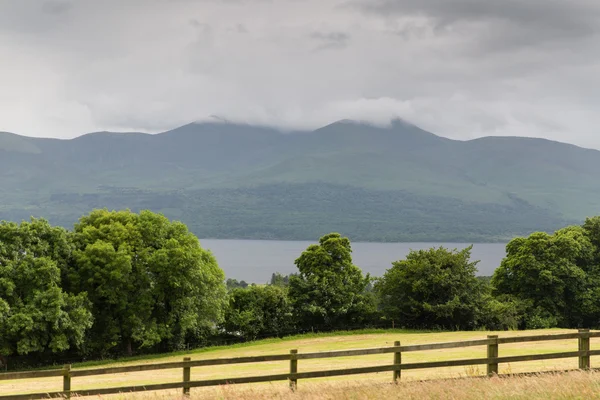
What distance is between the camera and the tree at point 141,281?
51125 millimetres

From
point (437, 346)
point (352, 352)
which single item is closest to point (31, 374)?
point (352, 352)

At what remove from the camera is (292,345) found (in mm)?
52969

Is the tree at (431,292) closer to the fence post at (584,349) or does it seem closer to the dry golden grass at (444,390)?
the fence post at (584,349)

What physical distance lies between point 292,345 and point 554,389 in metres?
38.7

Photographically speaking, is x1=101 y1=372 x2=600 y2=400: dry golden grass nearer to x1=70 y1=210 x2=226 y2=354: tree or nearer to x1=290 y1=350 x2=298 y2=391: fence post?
x1=290 y1=350 x2=298 y2=391: fence post

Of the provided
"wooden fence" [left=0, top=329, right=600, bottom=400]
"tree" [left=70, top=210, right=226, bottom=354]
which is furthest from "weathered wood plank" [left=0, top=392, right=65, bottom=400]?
"tree" [left=70, top=210, right=226, bottom=354]

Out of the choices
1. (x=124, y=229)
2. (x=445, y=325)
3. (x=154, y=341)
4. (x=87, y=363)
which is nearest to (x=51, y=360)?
(x=87, y=363)

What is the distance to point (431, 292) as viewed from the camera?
62781 mm

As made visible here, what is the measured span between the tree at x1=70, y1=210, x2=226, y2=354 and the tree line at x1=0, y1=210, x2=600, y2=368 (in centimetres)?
9

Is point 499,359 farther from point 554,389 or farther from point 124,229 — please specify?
point 124,229

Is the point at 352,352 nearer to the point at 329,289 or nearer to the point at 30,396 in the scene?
the point at 30,396

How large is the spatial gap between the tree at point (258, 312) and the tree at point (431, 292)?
971 cm

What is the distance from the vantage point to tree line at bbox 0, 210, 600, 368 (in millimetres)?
47719

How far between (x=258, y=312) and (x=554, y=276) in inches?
1108
